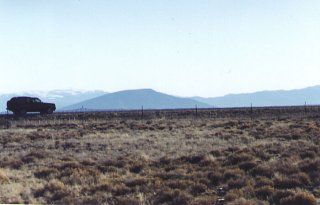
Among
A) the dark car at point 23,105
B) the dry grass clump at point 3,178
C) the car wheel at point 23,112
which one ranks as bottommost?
the dry grass clump at point 3,178

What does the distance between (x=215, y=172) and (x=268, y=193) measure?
3.52m

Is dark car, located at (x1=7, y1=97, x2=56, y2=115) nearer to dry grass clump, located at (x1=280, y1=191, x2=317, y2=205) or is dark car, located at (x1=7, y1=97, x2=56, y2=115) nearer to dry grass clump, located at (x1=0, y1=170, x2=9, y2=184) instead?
dry grass clump, located at (x1=0, y1=170, x2=9, y2=184)

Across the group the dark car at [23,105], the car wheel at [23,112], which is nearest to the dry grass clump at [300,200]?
the dark car at [23,105]

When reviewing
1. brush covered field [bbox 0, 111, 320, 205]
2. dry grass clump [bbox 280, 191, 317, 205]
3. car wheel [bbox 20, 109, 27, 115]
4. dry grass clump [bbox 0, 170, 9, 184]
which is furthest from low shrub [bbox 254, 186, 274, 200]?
car wheel [bbox 20, 109, 27, 115]

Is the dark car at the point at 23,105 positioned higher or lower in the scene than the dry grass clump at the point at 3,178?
higher

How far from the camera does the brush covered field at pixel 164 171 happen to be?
14430 millimetres

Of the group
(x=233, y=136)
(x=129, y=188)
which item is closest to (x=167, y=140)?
(x=233, y=136)

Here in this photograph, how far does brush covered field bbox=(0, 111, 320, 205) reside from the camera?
14.4 m

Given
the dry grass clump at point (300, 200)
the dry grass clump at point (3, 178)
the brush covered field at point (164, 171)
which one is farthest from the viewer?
the dry grass clump at point (3, 178)

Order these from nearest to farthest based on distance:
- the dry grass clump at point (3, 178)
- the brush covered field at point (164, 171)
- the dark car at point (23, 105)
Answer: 1. the brush covered field at point (164, 171)
2. the dry grass clump at point (3, 178)
3. the dark car at point (23, 105)

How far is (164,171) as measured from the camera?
61.6ft

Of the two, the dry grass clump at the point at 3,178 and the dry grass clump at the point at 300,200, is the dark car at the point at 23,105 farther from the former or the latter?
the dry grass clump at the point at 300,200

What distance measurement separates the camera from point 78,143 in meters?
28.8

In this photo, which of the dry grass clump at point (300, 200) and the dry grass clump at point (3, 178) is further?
the dry grass clump at point (3, 178)
